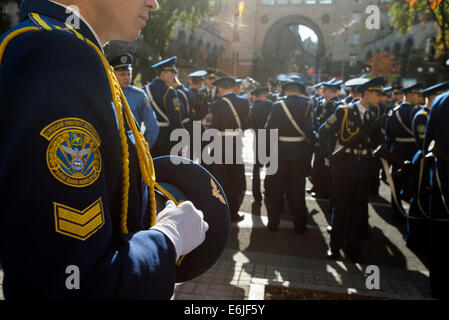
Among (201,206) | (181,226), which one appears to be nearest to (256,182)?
(201,206)

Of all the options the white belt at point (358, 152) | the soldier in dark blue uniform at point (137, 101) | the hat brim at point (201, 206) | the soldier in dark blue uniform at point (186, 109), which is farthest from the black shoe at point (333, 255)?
the soldier in dark blue uniform at point (186, 109)

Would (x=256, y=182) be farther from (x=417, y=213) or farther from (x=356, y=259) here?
(x=417, y=213)

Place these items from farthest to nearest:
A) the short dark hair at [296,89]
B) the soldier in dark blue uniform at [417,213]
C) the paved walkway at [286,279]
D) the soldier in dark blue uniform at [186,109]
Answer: the soldier in dark blue uniform at [186,109]
the short dark hair at [296,89]
the soldier in dark blue uniform at [417,213]
the paved walkway at [286,279]

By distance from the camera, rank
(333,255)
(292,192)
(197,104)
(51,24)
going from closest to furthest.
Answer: (51,24)
(333,255)
(292,192)
(197,104)

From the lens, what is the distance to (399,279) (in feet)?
14.3

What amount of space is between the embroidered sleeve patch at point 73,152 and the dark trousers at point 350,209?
446 centimetres

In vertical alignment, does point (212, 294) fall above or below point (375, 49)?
below

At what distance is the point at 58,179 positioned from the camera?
2.69 ft

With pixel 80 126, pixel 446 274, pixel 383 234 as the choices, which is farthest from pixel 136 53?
pixel 80 126

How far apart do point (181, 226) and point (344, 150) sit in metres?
4.16

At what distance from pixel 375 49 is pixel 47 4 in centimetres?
5590

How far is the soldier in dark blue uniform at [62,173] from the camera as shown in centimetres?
80

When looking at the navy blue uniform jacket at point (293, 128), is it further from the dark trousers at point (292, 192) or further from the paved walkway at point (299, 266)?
the paved walkway at point (299, 266)
